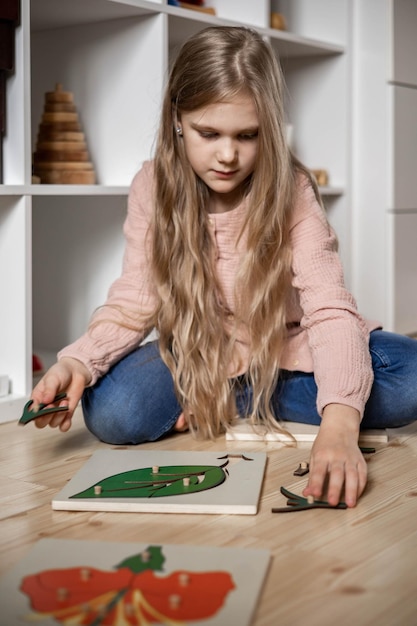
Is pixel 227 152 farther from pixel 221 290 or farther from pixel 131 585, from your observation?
pixel 131 585

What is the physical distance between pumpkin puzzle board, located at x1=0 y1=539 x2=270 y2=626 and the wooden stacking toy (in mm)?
921

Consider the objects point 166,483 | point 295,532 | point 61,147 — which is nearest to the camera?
point 295,532

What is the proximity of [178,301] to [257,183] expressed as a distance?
0.71ft

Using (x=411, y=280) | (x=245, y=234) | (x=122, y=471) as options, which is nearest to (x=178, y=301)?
(x=245, y=234)

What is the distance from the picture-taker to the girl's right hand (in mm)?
1183

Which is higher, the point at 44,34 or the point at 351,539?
the point at 44,34

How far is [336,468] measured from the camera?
3.22 feet

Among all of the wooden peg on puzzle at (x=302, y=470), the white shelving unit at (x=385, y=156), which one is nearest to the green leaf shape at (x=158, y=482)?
the wooden peg on puzzle at (x=302, y=470)

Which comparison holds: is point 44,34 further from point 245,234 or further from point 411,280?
point 411,280

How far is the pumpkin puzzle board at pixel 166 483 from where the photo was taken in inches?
39.1

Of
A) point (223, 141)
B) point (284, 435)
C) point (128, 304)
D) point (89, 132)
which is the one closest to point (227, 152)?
point (223, 141)

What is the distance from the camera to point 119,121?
176cm

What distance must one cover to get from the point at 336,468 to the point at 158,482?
22 cm

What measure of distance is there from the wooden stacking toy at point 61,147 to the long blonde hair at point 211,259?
1.23ft
